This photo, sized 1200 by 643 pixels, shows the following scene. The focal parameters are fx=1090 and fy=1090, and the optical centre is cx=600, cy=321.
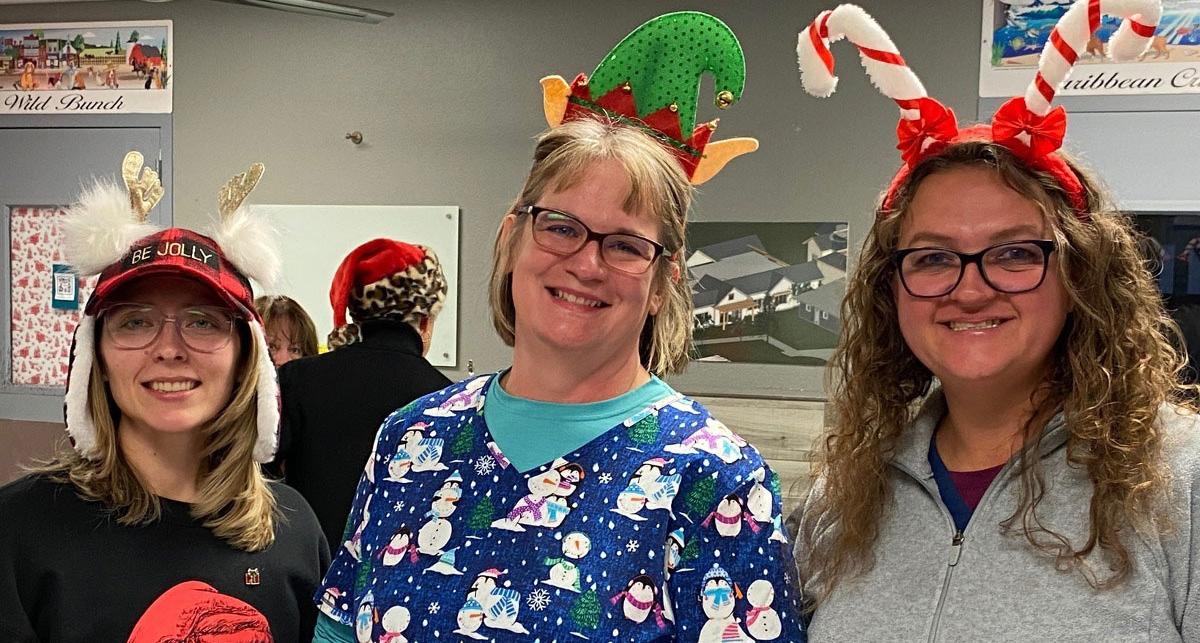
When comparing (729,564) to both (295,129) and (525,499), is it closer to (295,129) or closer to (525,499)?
(525,499)

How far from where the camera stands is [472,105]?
15.7ft

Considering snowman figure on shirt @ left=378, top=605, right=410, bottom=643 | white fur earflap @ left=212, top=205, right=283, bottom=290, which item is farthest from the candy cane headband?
white fur earflap @ left=212, top=205, right=283, bottom=290

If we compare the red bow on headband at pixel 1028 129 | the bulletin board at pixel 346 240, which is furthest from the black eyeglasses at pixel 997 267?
the bulletin board at pixel 346 240

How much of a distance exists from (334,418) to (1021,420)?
1837 mm

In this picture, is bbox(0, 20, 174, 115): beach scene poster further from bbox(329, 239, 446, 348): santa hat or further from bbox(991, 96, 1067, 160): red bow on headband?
bbox(991, 96, 1067, 160): red bow on headband

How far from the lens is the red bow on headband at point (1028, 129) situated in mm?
1384

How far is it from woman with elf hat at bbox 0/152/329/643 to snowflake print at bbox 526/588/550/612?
55 cm

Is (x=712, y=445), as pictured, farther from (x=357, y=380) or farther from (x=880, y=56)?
(x=357, y=380)

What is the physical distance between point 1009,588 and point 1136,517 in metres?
0.17

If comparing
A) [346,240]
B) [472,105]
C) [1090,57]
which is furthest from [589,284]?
[346,240]

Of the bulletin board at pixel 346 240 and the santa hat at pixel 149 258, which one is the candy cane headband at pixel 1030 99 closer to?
the santa hat at pixel 149 258

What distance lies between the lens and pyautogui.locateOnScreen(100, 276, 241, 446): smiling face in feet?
5.56

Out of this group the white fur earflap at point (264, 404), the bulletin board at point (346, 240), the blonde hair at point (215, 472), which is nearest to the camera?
the blonde hair at point (215, 472)

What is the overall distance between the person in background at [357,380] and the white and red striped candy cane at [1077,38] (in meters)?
1.83
